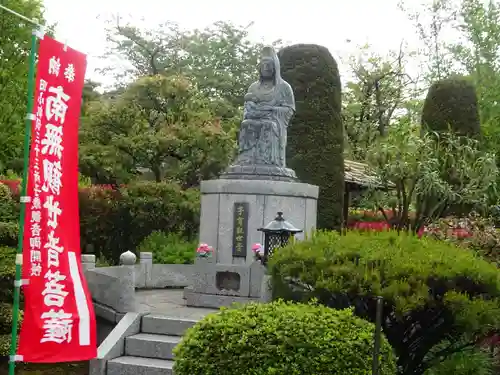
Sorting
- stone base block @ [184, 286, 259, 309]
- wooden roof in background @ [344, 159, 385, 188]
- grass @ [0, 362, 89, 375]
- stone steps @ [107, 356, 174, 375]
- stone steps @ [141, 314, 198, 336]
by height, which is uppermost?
wooden roof in background @ [344, 159, 385, 188]

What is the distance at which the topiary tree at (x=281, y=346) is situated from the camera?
5168 millimetres

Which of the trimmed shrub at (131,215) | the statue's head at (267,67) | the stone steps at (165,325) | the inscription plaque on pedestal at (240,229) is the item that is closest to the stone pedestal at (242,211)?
the inscription plaque on pedestal at (240,229)

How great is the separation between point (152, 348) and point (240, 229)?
139 inches

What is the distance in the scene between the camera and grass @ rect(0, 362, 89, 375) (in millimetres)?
8086

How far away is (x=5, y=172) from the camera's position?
20.5 metres

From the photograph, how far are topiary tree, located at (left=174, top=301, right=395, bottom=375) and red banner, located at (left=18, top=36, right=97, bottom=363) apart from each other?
101 cm

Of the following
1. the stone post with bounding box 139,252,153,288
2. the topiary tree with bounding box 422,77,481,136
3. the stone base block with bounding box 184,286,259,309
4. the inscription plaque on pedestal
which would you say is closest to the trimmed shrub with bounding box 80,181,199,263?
the stone post with bounding box 139,252,153,288

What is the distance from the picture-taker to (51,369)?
27.2 ft

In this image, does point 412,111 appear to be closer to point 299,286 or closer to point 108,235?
point 108,235

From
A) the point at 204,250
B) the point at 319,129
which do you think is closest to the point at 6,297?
the point at 204,250

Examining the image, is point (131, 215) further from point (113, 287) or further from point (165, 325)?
point (165, 325)

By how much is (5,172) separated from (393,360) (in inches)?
683

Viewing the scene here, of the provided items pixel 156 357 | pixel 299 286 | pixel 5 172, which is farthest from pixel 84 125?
pixel 299 286

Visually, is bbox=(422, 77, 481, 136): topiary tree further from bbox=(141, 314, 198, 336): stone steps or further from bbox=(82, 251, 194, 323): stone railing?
bbox=(141, 314, 198, 336): stone steps
